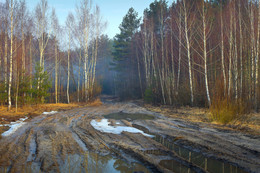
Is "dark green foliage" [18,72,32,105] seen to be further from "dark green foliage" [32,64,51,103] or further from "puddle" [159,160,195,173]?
"puddle" [159,160,195,173]

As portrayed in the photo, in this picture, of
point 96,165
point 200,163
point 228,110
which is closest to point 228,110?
point 228,110

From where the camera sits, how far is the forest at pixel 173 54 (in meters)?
12.0

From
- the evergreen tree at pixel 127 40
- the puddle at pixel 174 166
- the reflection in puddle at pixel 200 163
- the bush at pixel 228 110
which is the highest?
the evergreen tree at pixel 127 40

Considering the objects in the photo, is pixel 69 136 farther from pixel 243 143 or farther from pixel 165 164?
pixel 243 143

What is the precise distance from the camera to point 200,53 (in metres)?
17.4

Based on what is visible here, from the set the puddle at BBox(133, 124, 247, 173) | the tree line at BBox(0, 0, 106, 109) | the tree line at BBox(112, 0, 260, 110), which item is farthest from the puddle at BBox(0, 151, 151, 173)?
the tree line at BBox(0, 0, 106, 109)

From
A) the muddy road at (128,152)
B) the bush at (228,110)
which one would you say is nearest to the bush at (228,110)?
the bush at (228,110)

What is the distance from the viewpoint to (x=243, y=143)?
453 centimetres

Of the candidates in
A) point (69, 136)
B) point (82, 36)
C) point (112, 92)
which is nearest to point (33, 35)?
point (82, 36)

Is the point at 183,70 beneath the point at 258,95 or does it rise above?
above

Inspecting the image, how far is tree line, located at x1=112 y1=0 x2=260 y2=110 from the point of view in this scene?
38.6ft

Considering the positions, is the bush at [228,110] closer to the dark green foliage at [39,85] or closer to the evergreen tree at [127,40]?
the dark green foliage at [39,85]

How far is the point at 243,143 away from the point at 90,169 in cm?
359

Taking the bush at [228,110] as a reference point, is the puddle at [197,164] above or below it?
below
